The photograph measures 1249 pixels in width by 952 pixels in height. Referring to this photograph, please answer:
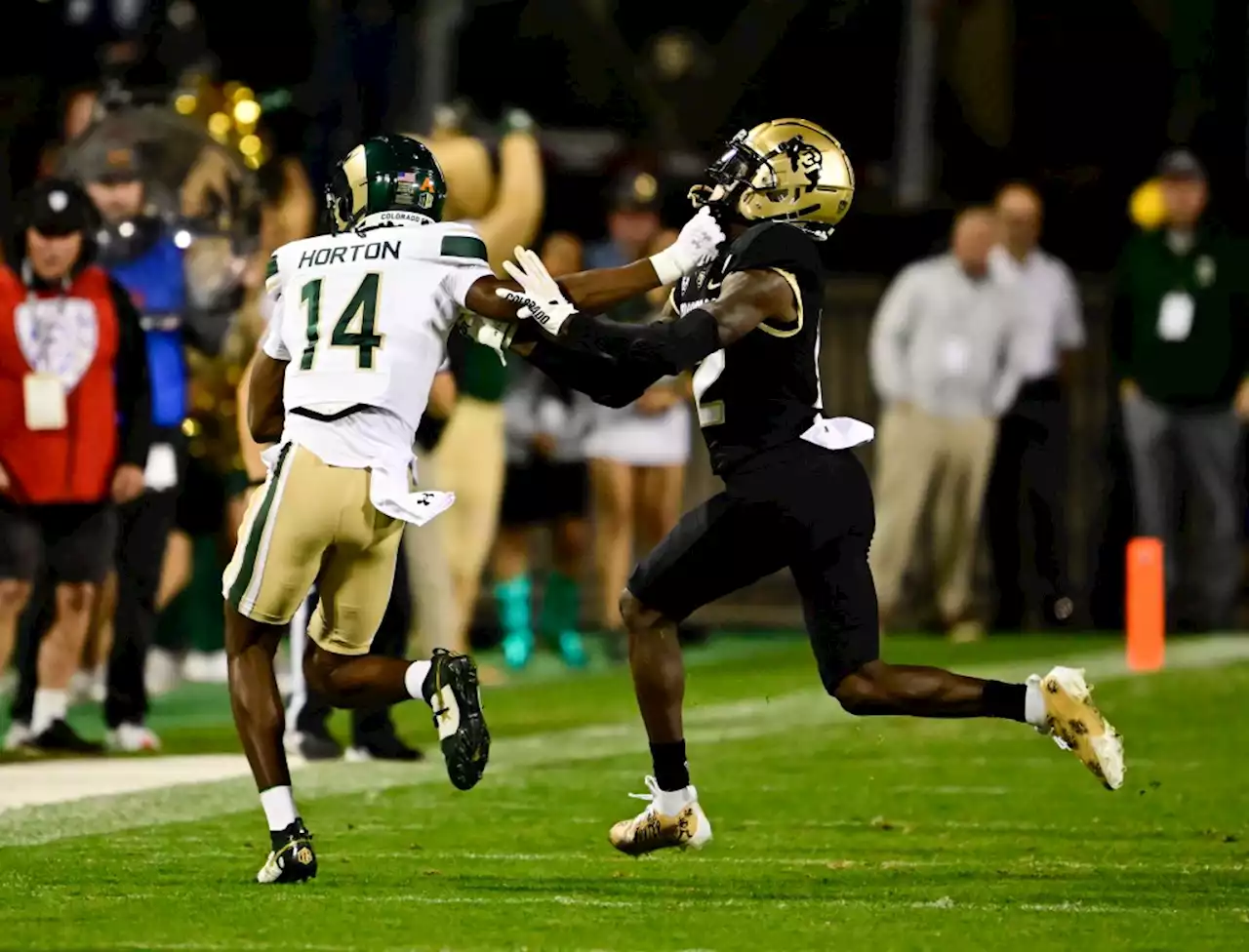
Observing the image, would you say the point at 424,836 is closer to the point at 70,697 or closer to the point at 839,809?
the point at 839,809

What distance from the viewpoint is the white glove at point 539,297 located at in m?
7.04

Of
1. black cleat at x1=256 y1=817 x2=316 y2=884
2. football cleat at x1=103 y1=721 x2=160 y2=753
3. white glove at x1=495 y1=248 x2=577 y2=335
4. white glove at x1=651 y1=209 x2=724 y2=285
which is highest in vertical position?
white glove at x1=651 y1=209 x2=724 y2=285

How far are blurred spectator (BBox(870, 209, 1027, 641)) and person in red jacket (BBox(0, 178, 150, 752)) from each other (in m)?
5.51

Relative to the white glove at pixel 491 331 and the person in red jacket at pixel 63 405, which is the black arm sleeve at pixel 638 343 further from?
the person in red jacket at pixel 63 405

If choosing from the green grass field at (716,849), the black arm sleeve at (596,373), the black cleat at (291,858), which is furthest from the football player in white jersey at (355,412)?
the green grass field at (716,849)

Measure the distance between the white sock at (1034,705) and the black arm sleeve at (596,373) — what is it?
138cm

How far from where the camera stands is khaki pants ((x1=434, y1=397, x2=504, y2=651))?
43.7 feet

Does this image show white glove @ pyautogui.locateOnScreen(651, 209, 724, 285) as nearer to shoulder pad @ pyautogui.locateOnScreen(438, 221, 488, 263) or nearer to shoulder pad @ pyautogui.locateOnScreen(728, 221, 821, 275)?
shoulder pad @ pyautogui.locateOnScreen(728, 221, 821, 275)

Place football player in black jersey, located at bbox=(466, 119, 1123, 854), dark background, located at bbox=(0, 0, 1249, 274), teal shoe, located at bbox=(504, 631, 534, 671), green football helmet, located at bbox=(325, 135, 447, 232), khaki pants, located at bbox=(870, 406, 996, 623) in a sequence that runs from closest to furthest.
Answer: green football helmet, located at bbox=(325, 135, 447, 232), football player in black jersey, located at bbox=(466, 119, 1123, 854), teal shoe, located at bbox=(504, 631, 534, 671), khaki pants, located at bbox=(870, 406, 996, 623), dark background, located at bbox=(0, 0, 1249, 274)

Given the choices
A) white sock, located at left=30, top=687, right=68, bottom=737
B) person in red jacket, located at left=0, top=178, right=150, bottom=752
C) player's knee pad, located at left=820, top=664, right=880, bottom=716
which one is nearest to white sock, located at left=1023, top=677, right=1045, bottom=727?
player's knee pad, located at left=820, top=664, right=880, bottom=716

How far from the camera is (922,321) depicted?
1514cm

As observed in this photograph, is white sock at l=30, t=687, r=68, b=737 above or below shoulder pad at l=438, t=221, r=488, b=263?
below

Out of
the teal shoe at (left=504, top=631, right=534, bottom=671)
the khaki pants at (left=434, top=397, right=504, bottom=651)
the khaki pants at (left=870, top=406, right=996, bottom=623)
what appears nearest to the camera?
the khaki pants at (left=434, top=397, right=504, bottom=651)

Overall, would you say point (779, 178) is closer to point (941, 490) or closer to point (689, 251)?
point (689, 251)
